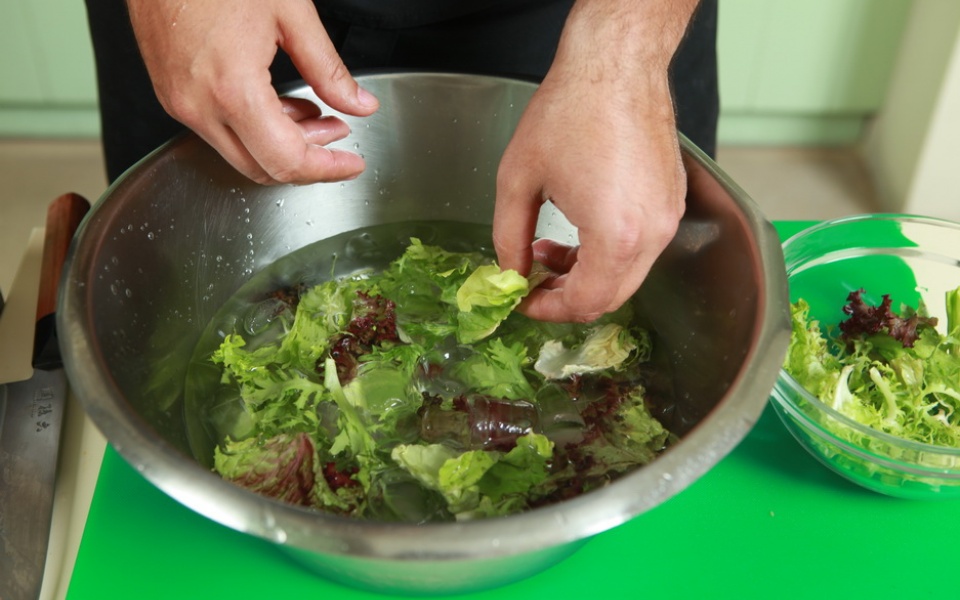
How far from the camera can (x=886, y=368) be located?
942 mm

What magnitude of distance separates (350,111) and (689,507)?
1.91 ft

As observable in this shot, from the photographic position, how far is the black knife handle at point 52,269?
3.56 feet

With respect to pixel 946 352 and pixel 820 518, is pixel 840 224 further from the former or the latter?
pixel 820 518

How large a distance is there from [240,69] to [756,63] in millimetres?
1892

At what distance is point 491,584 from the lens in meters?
0.83

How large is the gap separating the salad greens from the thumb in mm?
568

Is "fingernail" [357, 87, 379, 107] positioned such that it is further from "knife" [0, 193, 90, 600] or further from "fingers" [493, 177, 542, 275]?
"knife" [0, 193, 90, 600]

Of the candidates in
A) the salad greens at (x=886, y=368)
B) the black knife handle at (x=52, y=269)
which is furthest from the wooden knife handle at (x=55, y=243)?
the salad greens at (x=886, y=368)

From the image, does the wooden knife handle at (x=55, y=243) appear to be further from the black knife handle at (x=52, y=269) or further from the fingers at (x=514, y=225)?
the fingers at (x=514, y=225)

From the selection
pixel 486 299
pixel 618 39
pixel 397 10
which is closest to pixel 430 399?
pixel 486 299

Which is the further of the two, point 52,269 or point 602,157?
point 52,269

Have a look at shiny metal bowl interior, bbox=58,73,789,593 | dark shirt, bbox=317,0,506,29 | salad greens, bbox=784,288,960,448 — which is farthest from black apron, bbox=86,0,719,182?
salad greens, bbox=784,288,960,448

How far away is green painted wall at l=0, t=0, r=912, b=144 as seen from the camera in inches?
87.4

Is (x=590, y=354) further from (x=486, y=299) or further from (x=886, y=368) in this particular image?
(x=886, y=368)
